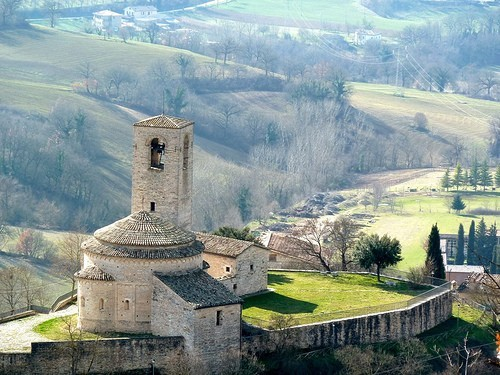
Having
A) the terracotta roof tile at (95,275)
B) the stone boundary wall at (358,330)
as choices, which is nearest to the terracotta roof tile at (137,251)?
the terracotta roof tile at (95,275)

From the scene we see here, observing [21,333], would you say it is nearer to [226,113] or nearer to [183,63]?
[226,113]

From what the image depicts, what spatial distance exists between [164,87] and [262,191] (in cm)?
3868

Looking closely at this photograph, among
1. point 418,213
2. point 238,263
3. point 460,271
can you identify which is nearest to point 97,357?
point 238,263

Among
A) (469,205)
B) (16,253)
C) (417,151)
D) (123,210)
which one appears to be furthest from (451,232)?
(417,151)

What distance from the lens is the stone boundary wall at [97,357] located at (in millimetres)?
55469

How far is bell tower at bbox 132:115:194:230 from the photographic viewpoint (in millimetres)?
64062

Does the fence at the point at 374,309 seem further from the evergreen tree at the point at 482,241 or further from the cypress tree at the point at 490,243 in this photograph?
the evergreen tree at the point at 482,241

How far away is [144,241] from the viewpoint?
5925 cm

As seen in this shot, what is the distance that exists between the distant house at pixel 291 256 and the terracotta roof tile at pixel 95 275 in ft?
48.3

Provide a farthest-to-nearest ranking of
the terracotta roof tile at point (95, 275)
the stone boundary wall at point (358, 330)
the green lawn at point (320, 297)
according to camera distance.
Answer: the green lawn at point (320, 297), the stone boundary wall at point (358, 330), the terracotta roof tile at point (95, 275)

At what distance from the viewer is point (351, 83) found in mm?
187250

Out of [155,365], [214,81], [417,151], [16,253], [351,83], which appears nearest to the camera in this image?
[155,365]

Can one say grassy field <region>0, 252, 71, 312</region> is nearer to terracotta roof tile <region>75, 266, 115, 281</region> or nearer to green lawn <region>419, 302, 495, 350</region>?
terracotta roof tile <region>75, 266, 115, 281</region>

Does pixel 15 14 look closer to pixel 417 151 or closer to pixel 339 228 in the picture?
pixel 417 151
